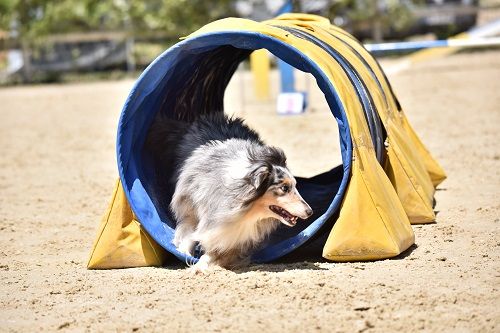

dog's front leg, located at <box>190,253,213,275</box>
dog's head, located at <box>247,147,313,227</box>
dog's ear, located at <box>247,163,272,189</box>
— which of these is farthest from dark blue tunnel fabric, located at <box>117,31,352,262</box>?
dog's ear, located at <box>247,163,272,189</box>

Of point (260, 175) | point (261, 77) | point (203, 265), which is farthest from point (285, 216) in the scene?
point (261, 77)

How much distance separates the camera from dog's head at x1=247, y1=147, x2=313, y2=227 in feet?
15.7

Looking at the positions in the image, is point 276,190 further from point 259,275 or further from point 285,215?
point 259,275

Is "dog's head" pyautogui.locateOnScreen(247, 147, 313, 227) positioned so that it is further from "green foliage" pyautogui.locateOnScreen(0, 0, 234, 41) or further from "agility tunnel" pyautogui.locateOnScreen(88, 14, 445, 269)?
"green foliage" pyautogui.locateOnScreen(0, 0, 234, 41)

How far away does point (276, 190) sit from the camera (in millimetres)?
4848

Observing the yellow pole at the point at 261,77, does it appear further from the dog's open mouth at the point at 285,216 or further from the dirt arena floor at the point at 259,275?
the dog's open mouth at the point at 285,216

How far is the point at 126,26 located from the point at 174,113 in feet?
60.3

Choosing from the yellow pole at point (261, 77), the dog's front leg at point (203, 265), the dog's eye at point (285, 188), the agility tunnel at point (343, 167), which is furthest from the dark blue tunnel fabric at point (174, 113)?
the yellow pole at point (261, 77)

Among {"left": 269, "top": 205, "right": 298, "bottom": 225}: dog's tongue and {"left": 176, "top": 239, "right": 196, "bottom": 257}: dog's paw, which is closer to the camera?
{"left": 269, "top": 205, "right": 298, "bottom": 225}: dog's tongue

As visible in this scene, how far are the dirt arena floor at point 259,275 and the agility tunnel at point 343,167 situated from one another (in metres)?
0.13

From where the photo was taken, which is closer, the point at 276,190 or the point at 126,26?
the point at 276,190

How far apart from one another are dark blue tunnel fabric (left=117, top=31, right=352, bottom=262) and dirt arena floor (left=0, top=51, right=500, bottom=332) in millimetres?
268

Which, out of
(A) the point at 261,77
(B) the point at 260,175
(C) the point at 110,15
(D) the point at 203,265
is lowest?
(D) the point at 203,265

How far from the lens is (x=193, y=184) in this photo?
5.20 metres
